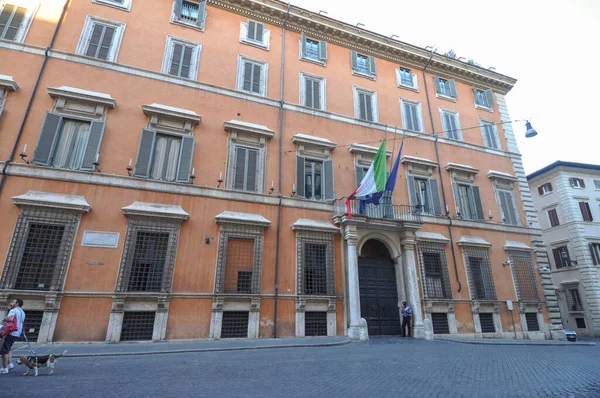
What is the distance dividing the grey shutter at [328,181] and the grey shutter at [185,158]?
5.89m

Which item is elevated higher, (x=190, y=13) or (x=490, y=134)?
(x=190, y=13)

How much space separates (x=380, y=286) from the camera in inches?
583

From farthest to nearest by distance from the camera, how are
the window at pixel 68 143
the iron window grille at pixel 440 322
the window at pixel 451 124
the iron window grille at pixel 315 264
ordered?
1. the window at pixel 451 124
2. the iron window grille at pixel 440 322
3. the iron window grille at pixel 315 264
4. the window at pixel 68 143

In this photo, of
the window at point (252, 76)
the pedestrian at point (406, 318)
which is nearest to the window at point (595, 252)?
the pedestrian at point (406, 318)

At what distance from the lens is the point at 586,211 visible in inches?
1065

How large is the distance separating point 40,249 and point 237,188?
6786mm

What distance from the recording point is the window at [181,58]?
14.3 metres

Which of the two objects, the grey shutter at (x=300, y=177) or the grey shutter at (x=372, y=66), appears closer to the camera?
the grey shutter at (x=300, y=177)

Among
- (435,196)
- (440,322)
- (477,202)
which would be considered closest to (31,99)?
(435,196)

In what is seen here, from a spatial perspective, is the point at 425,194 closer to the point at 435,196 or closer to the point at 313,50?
the point at 435,196

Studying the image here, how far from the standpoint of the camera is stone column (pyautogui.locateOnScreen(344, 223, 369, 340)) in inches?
480

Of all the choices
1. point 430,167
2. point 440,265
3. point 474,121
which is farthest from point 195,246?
point 474,121

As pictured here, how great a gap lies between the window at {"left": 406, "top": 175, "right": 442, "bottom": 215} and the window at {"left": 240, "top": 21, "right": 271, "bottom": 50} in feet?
33.2

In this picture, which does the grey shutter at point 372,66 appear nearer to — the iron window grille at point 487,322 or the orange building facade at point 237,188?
the orange building facade at point 237,188
